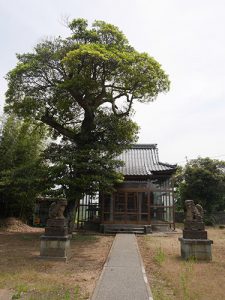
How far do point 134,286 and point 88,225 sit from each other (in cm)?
1479

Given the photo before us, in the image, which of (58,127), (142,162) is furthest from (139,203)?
(58,127)

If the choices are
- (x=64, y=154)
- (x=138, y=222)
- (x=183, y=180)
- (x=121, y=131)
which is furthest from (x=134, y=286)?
(x=183, y=180)

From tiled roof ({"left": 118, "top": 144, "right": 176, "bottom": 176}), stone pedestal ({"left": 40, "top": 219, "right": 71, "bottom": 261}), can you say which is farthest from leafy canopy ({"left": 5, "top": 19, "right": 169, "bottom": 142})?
stone pedestal ({"left": 40, "top": 219, "right": 71, "bottom": 261})

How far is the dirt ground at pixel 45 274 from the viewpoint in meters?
6.00

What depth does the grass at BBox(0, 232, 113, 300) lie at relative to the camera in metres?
6.01

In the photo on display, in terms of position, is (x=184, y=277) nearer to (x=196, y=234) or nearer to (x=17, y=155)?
(x=196, y=234)

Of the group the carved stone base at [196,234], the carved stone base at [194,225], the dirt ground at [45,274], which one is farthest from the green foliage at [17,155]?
the carved stone base at [196,234]

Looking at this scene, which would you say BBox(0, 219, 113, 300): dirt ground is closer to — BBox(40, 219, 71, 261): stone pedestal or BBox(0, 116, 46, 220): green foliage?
BBox(40, 219, 71, 261): stone pedestal

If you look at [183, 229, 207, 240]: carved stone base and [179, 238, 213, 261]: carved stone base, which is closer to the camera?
[179, 238, 213, 261]: carved stone base

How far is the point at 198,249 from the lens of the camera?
986cm

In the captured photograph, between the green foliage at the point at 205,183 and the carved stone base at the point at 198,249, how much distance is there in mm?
17723

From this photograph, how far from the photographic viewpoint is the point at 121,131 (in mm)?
17594

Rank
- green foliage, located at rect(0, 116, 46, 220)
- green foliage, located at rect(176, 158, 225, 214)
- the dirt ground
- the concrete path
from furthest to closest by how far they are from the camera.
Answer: green foliage, located at rect(176, 158, 225, 214) < green foliage, located at rect(0, 116, 46, 220) < the dirt ground < the concrete path

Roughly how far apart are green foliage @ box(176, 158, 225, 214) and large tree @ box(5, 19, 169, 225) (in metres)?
11.5
